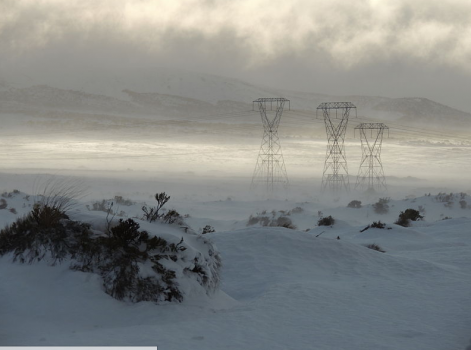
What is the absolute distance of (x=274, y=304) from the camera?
10.9 metres

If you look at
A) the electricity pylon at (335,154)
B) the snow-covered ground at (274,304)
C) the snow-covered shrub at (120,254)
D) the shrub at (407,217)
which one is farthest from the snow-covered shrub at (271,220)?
the snow-covered shrub at (120,254)

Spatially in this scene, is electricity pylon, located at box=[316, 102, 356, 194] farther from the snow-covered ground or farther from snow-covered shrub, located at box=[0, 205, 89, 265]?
snow-covered shrub, located at box=[0, 205, 89, 265]

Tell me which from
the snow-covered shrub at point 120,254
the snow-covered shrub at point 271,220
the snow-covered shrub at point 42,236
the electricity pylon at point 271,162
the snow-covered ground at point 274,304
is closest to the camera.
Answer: the snow-covered ground at point 274,304

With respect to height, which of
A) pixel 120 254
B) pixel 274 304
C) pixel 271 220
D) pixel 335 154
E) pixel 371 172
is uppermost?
pixel 335 154

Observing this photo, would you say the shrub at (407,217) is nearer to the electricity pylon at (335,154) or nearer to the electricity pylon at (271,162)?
the electricity pylon at (271,162)

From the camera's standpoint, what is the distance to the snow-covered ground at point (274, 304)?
28.2ft

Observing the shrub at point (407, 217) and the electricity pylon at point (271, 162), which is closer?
the shrub at point (407, 217)

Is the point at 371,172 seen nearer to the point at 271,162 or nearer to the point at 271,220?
the point at 271,162

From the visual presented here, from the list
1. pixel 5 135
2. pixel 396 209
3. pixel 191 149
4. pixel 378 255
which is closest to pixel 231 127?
pixel 191 149

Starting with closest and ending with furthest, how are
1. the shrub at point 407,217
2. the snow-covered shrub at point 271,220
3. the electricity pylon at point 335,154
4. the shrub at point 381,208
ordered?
the shrub at point 407,217 → the snow-covered shrub at point 271,220 → the shrub at point 381,208 → the electricity pylon at point 335,154

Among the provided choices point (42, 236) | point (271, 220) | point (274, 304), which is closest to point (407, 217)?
point (271, 220)

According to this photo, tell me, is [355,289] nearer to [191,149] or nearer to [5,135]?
[191,149]

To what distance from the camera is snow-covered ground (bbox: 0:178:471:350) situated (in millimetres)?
8602

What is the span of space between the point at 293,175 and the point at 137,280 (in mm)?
91109
